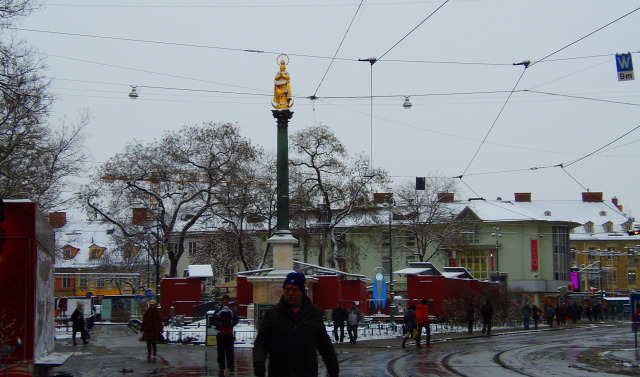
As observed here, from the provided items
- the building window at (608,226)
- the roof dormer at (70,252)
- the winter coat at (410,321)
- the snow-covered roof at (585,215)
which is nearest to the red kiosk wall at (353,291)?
the winter coat at (410,321)

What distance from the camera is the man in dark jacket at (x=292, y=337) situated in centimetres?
695

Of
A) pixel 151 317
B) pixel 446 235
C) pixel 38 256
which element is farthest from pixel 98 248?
pixel 38 256

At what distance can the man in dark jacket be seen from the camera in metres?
6.95

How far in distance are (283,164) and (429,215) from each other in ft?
126

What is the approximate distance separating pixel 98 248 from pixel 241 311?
172ft

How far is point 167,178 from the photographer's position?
49.7 metres

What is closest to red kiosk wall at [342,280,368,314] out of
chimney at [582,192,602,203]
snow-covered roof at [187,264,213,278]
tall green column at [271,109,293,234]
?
snow-covered roof at [187,264,213,278]

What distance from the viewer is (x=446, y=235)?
66.9m

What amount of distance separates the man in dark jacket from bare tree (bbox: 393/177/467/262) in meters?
60.5

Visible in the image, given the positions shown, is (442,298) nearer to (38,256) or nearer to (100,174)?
(100,174)

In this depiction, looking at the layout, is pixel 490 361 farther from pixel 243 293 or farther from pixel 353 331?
pixel 243 293

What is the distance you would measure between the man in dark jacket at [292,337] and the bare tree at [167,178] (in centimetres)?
4245

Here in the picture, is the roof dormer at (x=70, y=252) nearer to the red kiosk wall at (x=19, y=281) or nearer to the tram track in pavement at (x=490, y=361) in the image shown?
the tram track in pavement at (x=490, y=361)

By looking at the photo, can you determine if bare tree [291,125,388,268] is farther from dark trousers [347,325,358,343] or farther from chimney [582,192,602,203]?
chimney [582,192,602,203]
